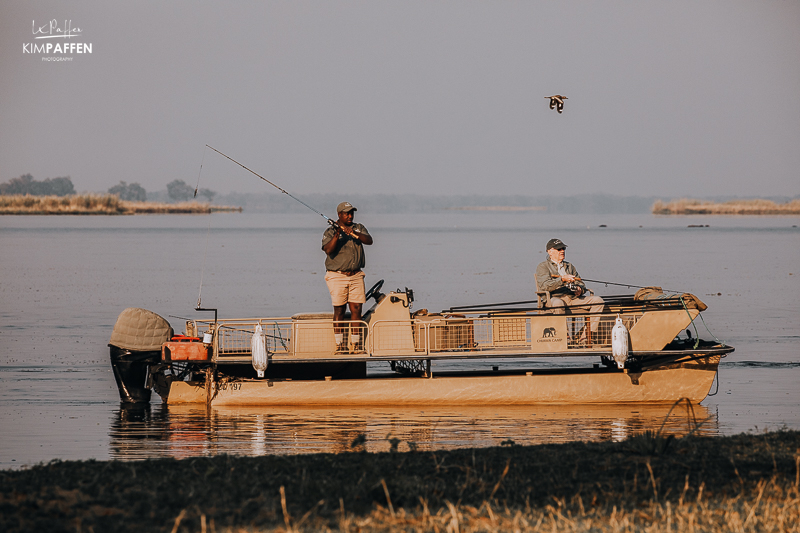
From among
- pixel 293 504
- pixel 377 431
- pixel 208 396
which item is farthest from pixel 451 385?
pixel 293 504

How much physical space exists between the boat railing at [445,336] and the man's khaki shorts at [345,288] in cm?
35

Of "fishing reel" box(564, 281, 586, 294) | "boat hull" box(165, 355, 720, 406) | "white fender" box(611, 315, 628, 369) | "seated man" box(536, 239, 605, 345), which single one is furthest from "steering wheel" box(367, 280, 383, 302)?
"white fender" box(611, 315, 628, 369)

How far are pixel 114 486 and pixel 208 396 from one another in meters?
7.16

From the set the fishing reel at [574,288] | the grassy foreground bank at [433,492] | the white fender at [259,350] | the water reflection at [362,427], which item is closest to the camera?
the grassy foreground bank at [433,492]

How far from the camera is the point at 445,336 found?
41.9 feet

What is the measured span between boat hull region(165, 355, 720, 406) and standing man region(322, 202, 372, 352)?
74cm

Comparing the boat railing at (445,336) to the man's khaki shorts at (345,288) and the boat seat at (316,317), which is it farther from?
the man's khaki shorts at (345,288)

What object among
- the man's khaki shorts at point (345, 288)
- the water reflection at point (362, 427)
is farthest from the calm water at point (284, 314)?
the man's khaki shorts at point (345, 288)

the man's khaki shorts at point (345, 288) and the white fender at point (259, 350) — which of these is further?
the man's khaki shorts at point (345, 288)

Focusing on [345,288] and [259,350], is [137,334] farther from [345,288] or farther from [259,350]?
[345,288]

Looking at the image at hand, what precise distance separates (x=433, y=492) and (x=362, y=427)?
578 centimetres

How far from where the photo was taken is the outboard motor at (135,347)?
13.1m

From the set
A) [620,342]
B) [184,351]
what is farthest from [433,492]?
[184,351]

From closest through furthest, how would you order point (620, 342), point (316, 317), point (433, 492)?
point (433, 492) < point (620, 342) < point (316, 317)
